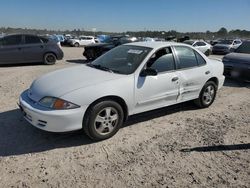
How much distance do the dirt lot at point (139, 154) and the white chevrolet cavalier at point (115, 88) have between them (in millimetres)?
362

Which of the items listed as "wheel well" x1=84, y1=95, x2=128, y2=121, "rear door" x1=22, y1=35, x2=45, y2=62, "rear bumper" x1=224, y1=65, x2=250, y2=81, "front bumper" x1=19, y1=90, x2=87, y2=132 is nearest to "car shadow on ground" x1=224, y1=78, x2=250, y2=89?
"rear bumper" x1=224, y1=65, x2=250, y2=81

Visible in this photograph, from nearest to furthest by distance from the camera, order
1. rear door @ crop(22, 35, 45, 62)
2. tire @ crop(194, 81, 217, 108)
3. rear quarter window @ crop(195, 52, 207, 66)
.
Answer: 1. rear quarter window @ crop(195, 52, 207, 66)
2. tire @ crop(194, 81, 217, 108)
3. rear door @ crop(22, 35, 45, 62)

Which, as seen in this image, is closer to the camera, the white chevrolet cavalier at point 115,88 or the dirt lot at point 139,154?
the dirt lot at point 139,154

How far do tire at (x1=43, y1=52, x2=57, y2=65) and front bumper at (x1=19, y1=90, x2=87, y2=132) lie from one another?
8798 millimetres

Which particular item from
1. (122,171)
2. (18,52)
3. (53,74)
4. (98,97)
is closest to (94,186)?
(122,171)

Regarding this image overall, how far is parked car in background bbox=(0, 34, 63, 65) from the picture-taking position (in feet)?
37.2

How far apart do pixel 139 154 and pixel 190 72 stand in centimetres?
232

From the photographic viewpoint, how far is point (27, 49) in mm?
11703

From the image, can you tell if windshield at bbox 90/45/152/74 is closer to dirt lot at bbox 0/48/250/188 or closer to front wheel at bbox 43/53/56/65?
dirt lot at bbox 0/48/250/188

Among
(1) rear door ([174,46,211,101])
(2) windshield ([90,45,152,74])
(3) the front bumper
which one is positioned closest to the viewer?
(3) the front bumper

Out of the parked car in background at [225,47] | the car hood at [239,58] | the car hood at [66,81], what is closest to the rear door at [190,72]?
the car hood at [66,81]

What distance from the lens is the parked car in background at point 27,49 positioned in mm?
11344

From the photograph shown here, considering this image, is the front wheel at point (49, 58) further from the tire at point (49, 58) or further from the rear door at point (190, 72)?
the rear door at point (190, 72)

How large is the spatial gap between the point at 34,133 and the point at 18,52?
8270 mm
